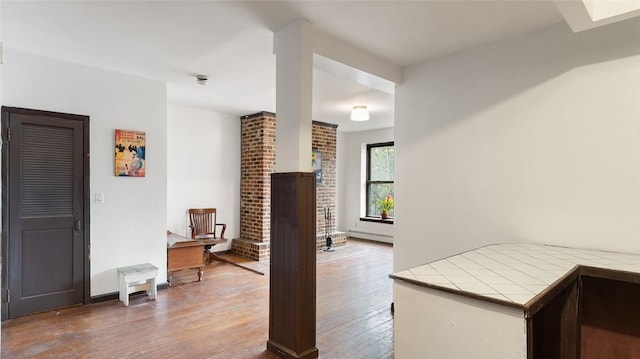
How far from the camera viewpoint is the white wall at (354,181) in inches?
305

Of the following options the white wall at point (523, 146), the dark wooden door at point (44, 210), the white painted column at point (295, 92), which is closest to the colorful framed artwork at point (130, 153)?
the dark wooden door at point (44, 210)

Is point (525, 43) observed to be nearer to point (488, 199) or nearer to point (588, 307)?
point (488, 199)

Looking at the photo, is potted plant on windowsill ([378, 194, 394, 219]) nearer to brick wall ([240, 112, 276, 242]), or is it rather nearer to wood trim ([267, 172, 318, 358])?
brick wall ([240, 112, 276, 242])

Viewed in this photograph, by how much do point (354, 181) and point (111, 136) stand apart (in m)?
5.46

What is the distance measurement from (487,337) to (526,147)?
1.89 metres

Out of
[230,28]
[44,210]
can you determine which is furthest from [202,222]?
[230,28]

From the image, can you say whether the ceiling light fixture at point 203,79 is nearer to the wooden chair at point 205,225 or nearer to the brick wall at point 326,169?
the wooden chair at point 205,225

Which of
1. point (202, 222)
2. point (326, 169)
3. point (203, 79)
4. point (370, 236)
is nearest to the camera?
point (203, 79)

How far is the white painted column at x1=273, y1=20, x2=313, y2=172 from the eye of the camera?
246 centimetres

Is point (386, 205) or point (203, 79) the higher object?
point (203, 79)

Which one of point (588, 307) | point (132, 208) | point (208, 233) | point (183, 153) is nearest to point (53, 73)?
point (132, 208)

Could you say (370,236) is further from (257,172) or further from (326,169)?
(257,172)

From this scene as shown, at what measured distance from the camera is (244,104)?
522 cm

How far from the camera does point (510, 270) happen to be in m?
1.72
